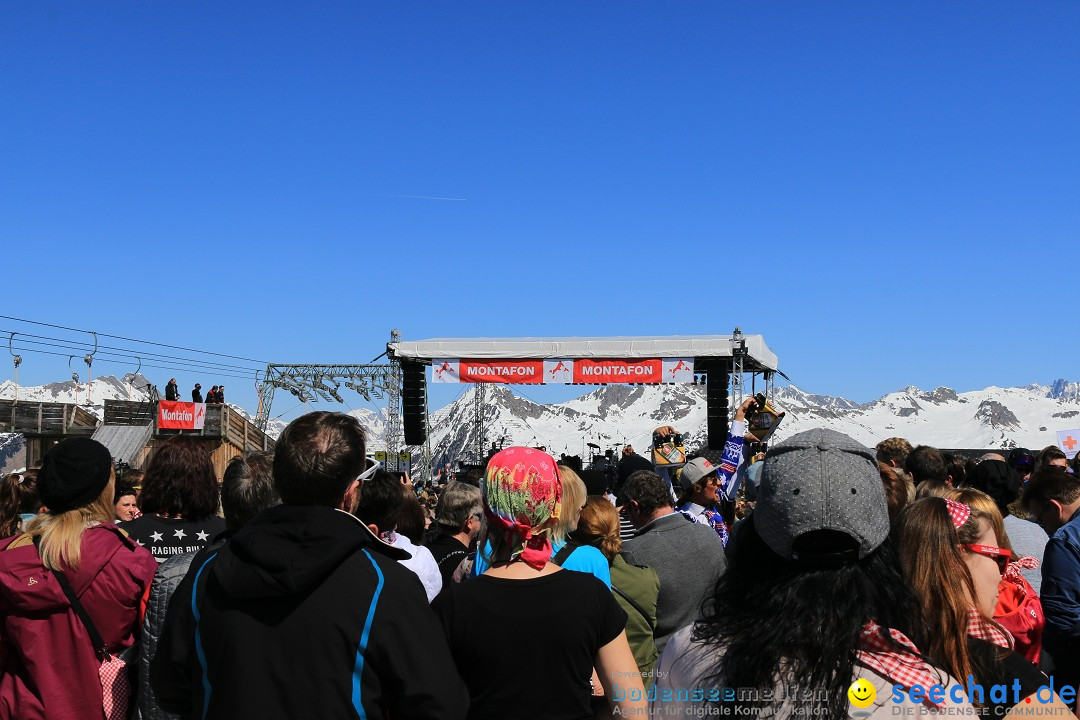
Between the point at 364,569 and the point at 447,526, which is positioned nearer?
the point at 364,569

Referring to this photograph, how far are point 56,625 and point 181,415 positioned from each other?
101ft

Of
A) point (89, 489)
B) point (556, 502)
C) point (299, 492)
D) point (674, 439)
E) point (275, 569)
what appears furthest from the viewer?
point (674, 439)

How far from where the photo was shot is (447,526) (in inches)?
188

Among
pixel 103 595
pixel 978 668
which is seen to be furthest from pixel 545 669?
pixel 103 595

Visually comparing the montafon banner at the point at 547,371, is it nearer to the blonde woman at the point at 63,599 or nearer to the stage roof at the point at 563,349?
the stage roof at the point at 563,349

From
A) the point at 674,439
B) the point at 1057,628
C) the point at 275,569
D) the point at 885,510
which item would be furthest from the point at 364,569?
the point at 674,439

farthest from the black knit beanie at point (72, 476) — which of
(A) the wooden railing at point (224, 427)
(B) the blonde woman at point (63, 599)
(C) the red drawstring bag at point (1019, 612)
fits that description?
(A) the wooden railing at point (224, 427)

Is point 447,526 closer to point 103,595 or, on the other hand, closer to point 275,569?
point 103,595

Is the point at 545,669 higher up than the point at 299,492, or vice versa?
the point at 299,492

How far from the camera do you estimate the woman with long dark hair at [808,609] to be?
5.32 ft

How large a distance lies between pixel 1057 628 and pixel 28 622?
14.2 ft

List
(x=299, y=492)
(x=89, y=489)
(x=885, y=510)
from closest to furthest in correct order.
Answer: (x=885, y=510), (x=299, y=492), (x=89, y=489)

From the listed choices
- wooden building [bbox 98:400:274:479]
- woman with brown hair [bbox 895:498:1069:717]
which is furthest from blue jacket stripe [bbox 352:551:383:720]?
wooden building [bbox 98:400:274:479]

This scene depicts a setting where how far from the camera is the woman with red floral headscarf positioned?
2.46 metres
